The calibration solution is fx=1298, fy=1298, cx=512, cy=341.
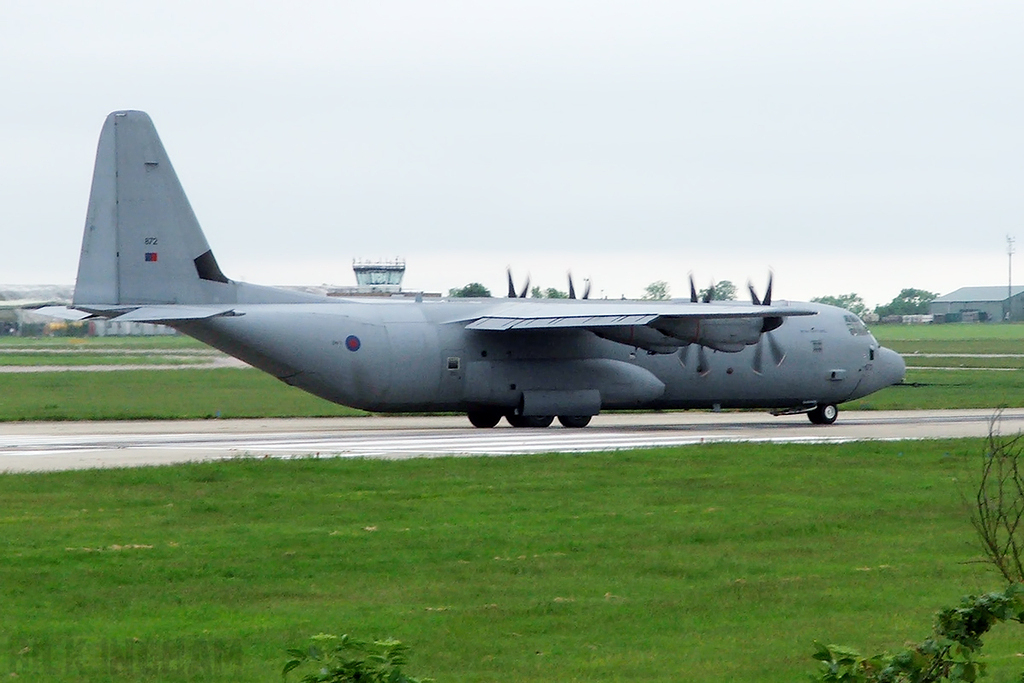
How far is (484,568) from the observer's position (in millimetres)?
12805

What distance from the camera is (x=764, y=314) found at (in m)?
31.4

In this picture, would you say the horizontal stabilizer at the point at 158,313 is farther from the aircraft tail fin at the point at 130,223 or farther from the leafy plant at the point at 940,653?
the leafy plant at the point at 940,653

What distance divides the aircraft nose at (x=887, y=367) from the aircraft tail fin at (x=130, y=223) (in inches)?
769

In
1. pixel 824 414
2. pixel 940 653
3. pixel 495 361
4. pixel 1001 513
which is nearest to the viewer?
pixel 940 653

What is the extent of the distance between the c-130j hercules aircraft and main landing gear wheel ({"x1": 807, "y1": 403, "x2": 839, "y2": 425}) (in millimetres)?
87

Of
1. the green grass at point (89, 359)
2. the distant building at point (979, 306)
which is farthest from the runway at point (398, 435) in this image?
the distant building at point (979, 306)

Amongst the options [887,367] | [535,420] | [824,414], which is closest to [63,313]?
[535,420]

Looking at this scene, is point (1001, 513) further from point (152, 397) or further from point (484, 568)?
point (152, 397)

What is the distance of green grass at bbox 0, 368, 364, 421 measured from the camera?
38.4 metres

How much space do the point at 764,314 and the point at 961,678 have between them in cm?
2519

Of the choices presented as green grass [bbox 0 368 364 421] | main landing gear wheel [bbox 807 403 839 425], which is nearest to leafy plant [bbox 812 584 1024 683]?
main landing gear wheel [bbox 807 403 839 425]

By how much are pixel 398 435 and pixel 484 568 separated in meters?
17.4

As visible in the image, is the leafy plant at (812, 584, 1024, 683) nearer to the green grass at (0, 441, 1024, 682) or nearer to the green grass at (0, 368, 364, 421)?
the green grass at (0, 441, 1024, 682)

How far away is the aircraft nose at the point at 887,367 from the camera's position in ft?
121
